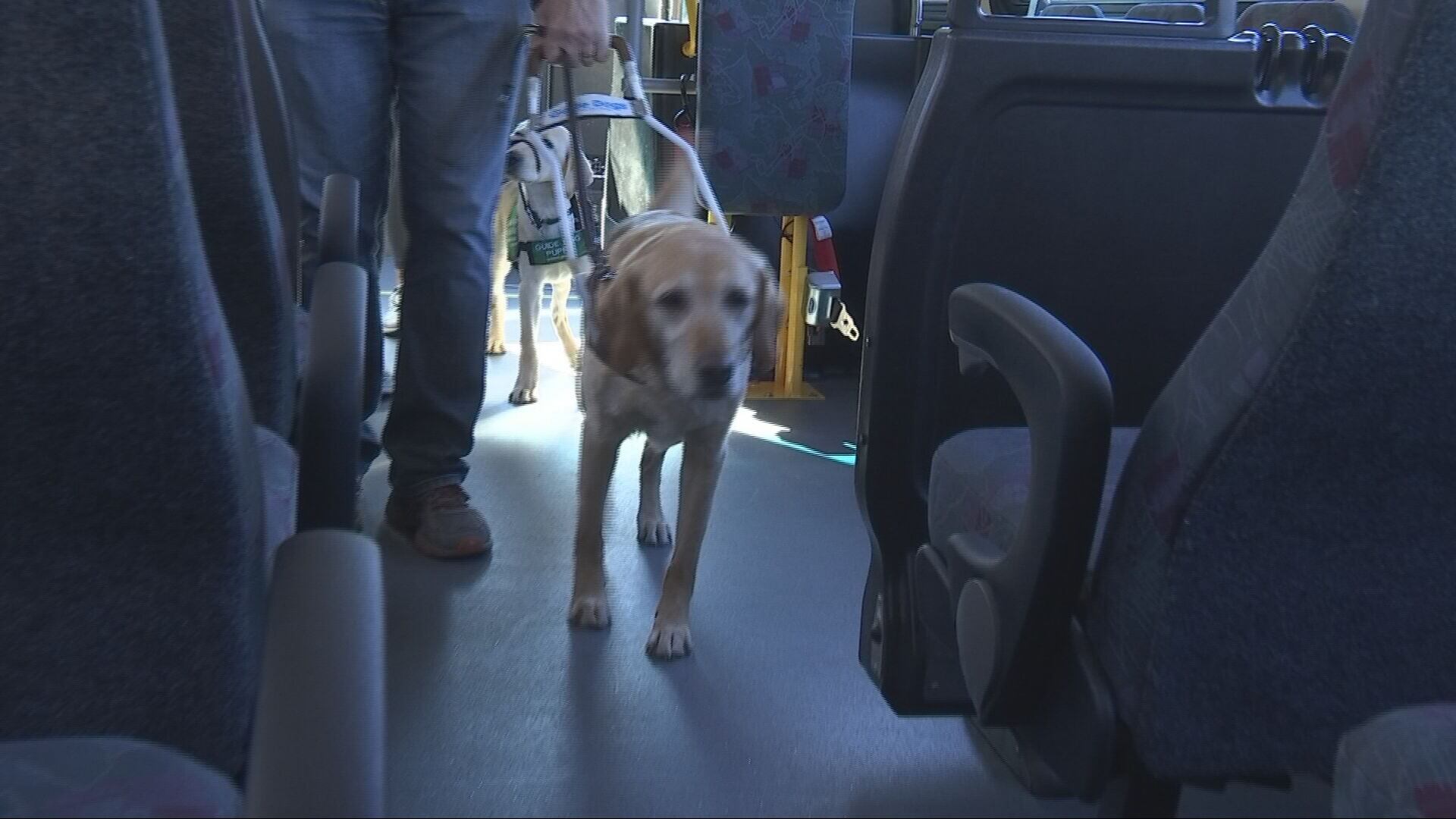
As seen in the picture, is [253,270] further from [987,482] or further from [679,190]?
[679,190]

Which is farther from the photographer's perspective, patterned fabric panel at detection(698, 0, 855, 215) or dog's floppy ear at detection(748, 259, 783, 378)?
patterned fabric panel at detection(698, 0, 855, 215)

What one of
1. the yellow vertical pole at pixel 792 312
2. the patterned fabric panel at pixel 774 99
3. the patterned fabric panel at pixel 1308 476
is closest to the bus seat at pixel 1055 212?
the patterned fabric panel at pixel 1308 476

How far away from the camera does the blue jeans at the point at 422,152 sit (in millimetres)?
2096

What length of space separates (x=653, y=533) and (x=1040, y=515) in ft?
5.47

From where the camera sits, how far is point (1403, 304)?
0.73 m

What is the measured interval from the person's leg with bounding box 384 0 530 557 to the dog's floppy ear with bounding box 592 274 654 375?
17.7 inches

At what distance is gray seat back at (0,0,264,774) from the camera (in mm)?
515

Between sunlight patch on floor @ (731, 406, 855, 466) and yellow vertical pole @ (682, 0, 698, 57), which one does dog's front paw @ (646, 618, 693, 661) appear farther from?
yellow vertical pole @ (682, 0, 698, 57)

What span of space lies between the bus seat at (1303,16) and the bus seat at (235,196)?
1.12 meters

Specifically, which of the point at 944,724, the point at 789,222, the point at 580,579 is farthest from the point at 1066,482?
the point at 789,222

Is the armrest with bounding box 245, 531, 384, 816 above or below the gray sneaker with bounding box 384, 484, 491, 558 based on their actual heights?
above

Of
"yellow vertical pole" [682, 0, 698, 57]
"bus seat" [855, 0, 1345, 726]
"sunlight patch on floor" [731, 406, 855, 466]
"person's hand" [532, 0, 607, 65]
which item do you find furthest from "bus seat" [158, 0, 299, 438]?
"yellow vertical pole" [682, 0, 698, 57]

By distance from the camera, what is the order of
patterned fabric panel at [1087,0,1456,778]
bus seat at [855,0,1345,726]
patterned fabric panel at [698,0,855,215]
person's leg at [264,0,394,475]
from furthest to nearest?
patterned fabric panel at [698,0,855,215] → person's leg at [264,0,394,475] → bus seat at [855,0,1345,726] → patterned fabric panel at [1087,0,1456,778]

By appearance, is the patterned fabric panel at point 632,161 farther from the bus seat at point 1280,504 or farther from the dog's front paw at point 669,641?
the bus seat at point 1280,504
